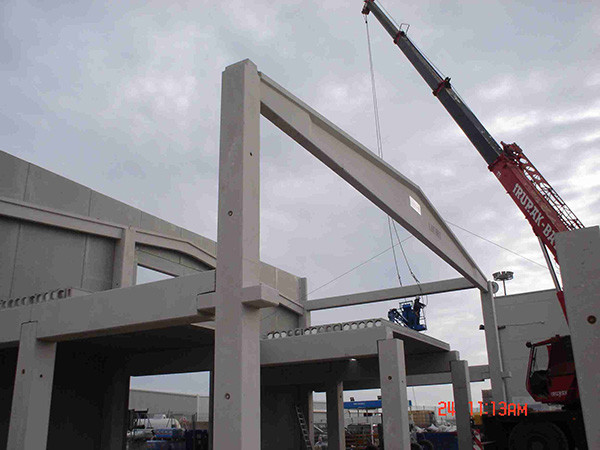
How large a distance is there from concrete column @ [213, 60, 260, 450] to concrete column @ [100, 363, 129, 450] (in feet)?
44.3

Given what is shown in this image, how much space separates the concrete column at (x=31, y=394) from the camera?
9.85 meters

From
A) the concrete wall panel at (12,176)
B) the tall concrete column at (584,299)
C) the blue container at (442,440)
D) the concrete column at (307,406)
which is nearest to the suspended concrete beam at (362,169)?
the tall concrete column at (584,299)

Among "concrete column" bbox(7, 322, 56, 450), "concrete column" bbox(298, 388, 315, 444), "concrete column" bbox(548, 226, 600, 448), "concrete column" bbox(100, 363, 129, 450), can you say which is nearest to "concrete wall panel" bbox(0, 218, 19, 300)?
"concrete column" bbox(7, 322, 56, 450)

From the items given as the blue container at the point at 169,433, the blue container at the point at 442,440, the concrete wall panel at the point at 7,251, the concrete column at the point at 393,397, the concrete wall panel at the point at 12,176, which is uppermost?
the concrete wall panel at the point at 12,176

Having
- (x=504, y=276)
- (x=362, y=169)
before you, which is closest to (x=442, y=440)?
(x=504, y=276)

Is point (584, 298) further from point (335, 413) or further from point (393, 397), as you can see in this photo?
point (335, 413)

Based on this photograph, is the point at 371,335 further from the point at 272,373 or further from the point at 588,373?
the point at 588,373

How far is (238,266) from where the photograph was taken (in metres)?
6.73

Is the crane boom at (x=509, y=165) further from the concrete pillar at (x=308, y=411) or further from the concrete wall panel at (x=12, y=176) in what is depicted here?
the concrete pillar at (x=308, y=411)

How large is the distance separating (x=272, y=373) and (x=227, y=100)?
53.8 feet

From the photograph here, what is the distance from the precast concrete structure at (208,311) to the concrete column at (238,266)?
0.02 meters

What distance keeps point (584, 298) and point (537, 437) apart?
1267 centimetres

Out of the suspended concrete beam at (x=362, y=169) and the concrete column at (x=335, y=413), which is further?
the concrete column at (x=335, y=413)

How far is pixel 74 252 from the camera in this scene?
1606 cm
